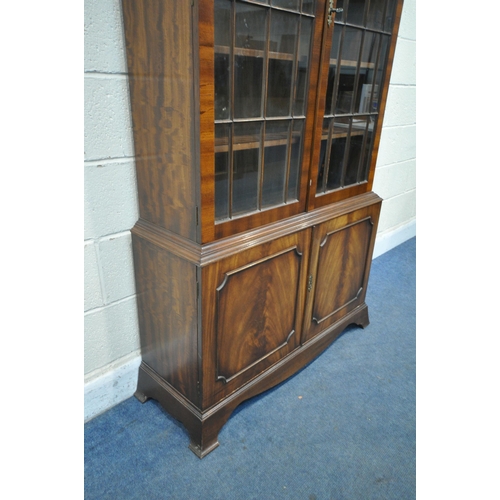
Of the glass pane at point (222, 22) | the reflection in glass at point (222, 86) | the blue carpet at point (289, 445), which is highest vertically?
the glass pane at point (222, 22)

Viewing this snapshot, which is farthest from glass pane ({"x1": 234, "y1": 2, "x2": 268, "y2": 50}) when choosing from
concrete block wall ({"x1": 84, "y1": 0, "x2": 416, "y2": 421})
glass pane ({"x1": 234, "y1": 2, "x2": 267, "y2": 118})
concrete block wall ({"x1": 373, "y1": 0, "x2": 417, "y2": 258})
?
concrete block wall ({"x1": 373, "y1": 0, "x2": 417, "y2": 258})

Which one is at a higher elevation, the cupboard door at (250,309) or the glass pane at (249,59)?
the glass pane at (249,59)

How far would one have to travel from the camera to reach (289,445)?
1261 millimetres

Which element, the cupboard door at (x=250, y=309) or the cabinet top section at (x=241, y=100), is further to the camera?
the cupboard door at (x=250, y=309)

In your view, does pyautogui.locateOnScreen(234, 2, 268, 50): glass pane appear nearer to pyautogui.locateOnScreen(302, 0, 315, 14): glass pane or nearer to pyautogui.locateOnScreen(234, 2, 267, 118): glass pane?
pyautogui.locateOnScreen(234, 2, 267, 118): glass pane

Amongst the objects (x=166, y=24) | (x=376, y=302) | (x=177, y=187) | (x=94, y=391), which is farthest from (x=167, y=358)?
(x=376, y=302)

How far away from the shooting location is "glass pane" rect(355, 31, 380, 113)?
4.31ft

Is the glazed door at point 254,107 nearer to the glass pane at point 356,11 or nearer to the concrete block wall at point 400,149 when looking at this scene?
the glass pane at point 356,11

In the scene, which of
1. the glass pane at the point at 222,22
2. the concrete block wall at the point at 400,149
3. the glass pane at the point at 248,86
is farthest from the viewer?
the concrete block wall at the point at 400,149

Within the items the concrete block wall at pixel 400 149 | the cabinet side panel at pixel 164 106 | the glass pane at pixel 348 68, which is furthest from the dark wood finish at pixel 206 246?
the concrete block wall at pixel 400 149

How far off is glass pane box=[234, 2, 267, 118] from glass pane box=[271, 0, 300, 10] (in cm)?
4

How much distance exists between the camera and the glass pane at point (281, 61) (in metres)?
1.00

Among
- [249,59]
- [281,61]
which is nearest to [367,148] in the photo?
[281,61]

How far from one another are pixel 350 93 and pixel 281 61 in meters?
0.37
